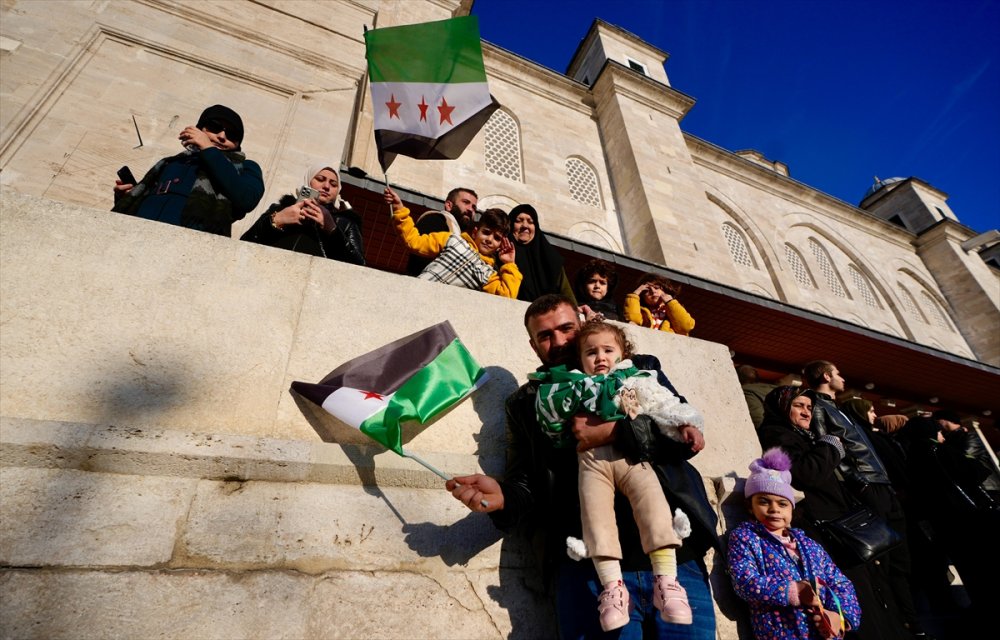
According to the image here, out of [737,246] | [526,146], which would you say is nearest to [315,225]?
[526,146]

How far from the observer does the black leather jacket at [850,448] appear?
2996mm

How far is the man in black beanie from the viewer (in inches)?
102

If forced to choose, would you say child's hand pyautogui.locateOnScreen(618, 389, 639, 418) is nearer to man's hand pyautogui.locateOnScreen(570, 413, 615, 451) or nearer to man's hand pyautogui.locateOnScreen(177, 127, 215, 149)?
man's hand pyautogui.locateOnScreen(570, 413, 615, 451)

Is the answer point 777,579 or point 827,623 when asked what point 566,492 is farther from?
point 827,623

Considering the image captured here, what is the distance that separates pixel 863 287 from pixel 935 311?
4089mm

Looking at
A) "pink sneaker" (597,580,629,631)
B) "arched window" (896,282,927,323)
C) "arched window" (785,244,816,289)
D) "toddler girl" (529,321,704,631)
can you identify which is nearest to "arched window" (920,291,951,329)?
"arched window" (896,282,927,323)

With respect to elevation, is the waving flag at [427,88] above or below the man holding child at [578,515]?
above

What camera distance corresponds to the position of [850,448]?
3.06 metres

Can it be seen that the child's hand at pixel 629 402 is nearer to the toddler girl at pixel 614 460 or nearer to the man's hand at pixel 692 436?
the toddler girl at pixel 614 460

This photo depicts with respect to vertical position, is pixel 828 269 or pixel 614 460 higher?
pixel 828 269

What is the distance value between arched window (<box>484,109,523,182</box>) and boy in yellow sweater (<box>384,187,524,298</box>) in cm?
759

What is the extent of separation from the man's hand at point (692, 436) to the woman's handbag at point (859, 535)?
1511 mm

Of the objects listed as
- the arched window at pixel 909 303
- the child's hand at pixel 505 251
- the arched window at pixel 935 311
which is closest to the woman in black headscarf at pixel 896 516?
the child's hand at pixel 505 251

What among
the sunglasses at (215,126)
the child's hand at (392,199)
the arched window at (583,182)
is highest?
the arched window at (583,182)
